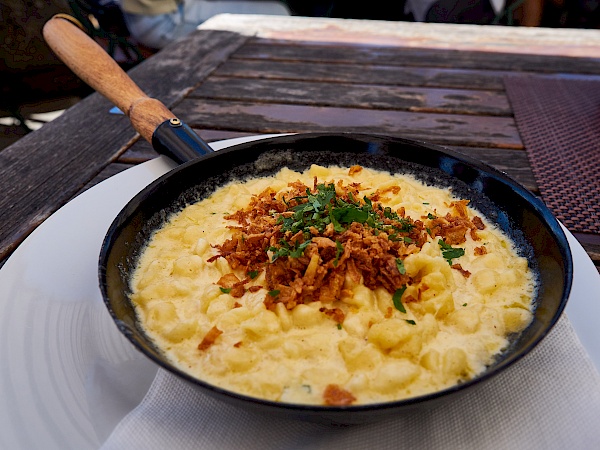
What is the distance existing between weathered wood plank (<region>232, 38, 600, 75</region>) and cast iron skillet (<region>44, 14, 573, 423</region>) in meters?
1.75

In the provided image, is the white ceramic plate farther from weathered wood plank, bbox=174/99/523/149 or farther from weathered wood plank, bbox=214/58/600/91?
weathered wood plank, bbox=214/58/600/91

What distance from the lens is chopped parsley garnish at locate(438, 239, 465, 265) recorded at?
1.74m

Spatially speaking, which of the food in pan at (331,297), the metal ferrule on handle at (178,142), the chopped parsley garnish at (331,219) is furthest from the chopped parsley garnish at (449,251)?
the metal ferrule on handle at (178,142)

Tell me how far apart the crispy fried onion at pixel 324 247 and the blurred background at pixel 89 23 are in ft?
10.6

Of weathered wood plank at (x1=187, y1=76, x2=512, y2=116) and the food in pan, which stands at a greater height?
the food in pan

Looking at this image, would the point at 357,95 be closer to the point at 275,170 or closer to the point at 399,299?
the point at 275,170

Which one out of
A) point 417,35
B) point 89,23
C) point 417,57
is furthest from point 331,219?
point 89,23

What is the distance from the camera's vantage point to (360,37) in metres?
4.32

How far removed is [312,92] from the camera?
3.34m

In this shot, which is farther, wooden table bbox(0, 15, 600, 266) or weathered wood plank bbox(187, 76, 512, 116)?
weathered wood plank bbox(187, 76, 512, 116)

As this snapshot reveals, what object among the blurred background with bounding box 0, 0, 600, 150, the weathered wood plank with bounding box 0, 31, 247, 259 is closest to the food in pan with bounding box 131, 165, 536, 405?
the weathered wood plank with bounding box 0, 31, 247, 259

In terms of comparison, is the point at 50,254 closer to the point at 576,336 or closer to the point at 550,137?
the point at 576,336

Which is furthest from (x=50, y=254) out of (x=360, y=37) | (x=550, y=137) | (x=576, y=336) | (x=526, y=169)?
(x=360, y=37)

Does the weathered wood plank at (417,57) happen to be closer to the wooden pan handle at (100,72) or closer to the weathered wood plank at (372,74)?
the weathered wood plank at (372,74)
